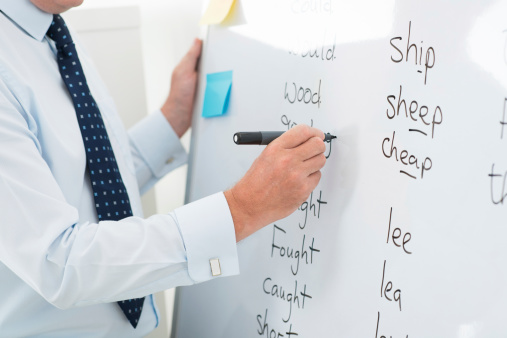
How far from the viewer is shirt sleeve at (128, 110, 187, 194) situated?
1191mm

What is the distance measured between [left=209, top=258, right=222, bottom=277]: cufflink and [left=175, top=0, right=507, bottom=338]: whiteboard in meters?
0.12

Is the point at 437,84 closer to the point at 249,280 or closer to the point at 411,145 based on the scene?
the point at 411,145

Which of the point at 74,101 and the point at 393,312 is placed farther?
the point at 74,101

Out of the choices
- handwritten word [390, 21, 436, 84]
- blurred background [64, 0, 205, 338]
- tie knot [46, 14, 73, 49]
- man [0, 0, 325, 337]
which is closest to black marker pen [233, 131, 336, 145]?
man [0, 0, 325, 337]

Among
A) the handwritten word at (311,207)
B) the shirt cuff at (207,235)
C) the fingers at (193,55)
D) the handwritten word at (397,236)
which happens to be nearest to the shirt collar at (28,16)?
the fingers at (193,55)

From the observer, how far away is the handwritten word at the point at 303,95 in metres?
0.77

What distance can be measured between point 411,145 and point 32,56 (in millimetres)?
591

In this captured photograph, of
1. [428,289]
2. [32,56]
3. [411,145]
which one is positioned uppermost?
[32,56]

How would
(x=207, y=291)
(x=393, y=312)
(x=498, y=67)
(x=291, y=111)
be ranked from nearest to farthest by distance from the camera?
(x=498, y=67) → (x=393, y=312) → (x=291, y=111) → (x=207, y=291)

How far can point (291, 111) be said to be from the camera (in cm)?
82

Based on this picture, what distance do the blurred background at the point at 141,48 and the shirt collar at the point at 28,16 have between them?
413 millimetres

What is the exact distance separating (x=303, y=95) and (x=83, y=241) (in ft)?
1.14

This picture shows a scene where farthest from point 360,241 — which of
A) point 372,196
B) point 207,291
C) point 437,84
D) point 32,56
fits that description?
point 32,56

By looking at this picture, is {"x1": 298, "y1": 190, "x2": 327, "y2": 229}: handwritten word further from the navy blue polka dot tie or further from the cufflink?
the navy blue polka dot tie
